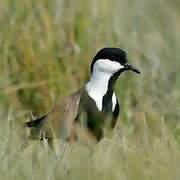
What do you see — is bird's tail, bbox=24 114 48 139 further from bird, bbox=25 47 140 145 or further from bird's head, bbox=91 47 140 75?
bird's head, bbox=91 47 140 75

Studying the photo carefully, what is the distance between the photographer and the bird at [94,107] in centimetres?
541

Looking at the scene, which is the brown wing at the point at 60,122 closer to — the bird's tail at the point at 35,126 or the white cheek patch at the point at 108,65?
the bird's tail at the point at 35,126

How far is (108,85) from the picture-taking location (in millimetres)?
5609

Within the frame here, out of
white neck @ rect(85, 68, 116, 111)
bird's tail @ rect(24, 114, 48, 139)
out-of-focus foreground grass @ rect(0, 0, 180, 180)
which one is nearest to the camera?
bird's tail @ rect(24, 114, 48, 139)

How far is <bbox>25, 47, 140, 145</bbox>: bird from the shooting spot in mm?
5406

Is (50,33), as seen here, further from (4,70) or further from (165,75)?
(165,75)

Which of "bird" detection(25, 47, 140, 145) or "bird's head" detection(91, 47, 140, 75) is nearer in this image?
"bird" detection(25, 47, 140, 145)

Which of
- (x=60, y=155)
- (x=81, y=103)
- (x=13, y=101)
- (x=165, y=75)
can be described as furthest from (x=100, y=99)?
(x=165, y=75)

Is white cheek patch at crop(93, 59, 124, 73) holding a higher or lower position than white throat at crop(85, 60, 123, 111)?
higher

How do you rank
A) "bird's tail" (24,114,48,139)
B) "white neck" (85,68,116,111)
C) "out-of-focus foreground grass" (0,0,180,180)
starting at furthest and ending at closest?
1. "out-of-focus foreground grass" (0,0,180,180)
2. "white neck" (85,68,116,111)
3. "bird's tail" (24,114,48,139)

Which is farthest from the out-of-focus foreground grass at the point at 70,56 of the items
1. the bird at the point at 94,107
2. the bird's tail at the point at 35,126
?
the bird at the point at 94,107

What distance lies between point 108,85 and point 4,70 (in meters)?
1.74

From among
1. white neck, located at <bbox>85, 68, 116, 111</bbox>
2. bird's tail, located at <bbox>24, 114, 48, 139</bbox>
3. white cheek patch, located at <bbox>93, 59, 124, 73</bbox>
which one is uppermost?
white cheek patch, located at <bbox>93, 59, 124, 73</bbox>

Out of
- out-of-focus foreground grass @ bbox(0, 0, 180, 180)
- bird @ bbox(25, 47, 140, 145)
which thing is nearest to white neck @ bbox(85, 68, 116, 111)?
bird @ bbox(25, 47, 140, 145)
